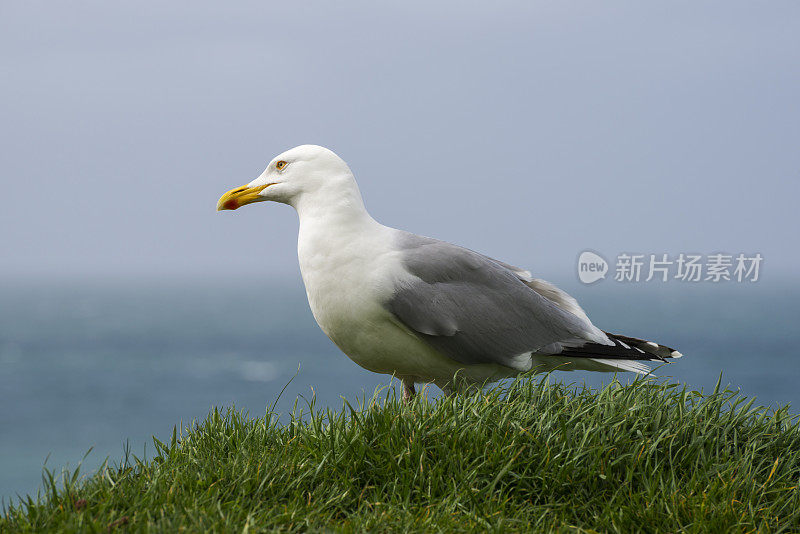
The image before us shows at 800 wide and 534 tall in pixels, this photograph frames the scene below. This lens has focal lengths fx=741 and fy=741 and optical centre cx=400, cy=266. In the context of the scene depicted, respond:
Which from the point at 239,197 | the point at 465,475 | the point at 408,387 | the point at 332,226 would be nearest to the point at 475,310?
the point at 408,387

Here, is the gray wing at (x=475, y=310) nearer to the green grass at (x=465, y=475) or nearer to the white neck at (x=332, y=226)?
the white neck at (x=332, y=226)

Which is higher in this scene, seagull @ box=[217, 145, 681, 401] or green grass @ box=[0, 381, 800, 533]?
seagull @ box=[217, 145, 681, 401]

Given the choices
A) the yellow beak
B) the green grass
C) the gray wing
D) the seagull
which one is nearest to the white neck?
the seagull

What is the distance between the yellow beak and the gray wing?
1165mm

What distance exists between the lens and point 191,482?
165 inches

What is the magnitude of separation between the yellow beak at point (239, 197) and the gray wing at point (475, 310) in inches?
45.9

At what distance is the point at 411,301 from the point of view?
16.8ft

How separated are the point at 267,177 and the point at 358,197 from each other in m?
0.77

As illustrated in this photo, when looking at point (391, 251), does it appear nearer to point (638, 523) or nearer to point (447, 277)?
point (447, 277)

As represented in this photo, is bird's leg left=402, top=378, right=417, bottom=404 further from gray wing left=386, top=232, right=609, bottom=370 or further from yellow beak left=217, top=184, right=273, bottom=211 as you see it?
yellow beak left=217, top=184, right=273, bottom=211

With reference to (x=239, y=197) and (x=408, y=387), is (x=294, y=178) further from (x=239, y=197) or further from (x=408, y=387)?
(x=408, y=387)

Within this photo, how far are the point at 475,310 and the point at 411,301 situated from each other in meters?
0.55

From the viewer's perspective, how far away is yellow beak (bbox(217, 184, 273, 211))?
568 cm

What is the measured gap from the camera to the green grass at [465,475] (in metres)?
3.82
